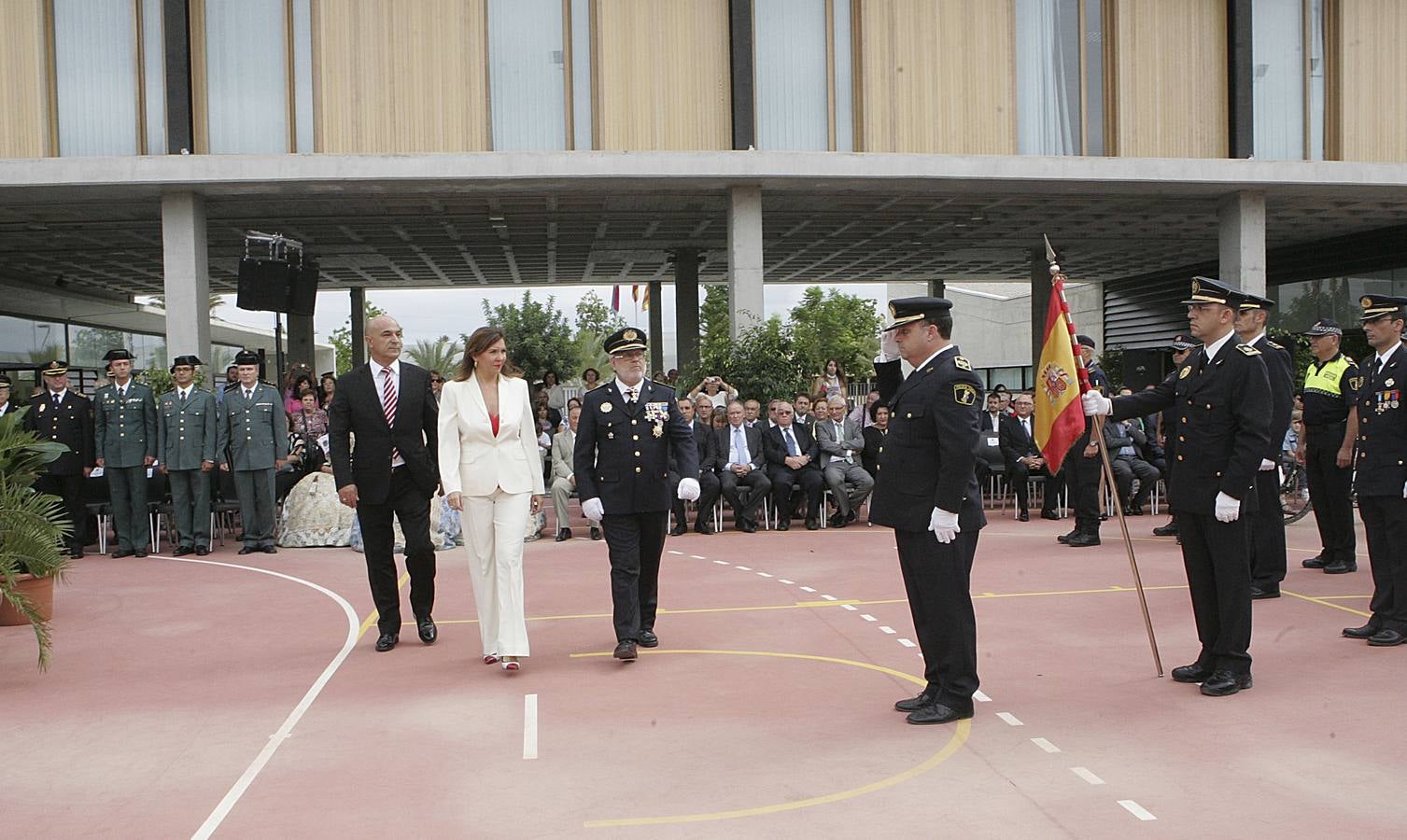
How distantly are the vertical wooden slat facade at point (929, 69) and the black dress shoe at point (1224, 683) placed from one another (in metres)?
15.3

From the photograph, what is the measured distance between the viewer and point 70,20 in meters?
19.7

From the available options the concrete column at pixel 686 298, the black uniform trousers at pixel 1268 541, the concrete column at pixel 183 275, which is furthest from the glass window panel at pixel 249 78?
the black uniform trousers at pixel 1268 541

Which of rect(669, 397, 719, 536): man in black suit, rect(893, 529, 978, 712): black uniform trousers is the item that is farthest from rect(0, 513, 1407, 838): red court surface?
rect(669, 397, 719, 536): man in black suit

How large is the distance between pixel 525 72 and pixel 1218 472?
52.7 feet

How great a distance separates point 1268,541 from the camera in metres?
9.54

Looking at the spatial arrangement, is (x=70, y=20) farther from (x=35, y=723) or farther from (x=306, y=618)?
Answer: (x=35, y=723)

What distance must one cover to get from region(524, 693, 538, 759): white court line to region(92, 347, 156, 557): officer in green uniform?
30.4 ft

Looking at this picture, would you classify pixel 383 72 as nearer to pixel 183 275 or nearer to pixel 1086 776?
pixel 183 275

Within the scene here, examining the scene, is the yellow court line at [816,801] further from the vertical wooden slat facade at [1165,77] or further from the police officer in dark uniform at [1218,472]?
the vertical wooden slat facade at [1165,77]

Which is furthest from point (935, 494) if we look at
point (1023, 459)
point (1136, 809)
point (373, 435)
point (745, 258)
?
point (745, 258)

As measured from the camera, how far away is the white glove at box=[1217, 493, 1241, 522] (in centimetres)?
639

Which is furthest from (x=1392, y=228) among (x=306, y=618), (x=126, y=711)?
(x=126, y=711)

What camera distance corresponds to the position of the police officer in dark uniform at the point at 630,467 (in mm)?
7812

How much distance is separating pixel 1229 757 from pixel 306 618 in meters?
7.02
